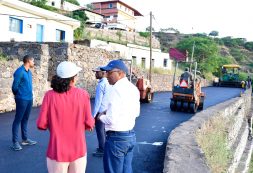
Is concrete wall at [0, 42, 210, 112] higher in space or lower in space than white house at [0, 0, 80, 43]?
lower

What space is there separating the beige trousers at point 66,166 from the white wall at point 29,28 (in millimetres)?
19856

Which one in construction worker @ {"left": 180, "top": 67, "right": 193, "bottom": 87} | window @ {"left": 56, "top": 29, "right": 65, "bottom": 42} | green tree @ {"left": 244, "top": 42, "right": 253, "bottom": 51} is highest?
green tree @ {"left": 244, "top": 42, "right": 253, "bottom": 51}

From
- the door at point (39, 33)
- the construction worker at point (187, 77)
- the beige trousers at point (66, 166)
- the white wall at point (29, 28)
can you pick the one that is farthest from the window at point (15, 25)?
the beige trousers at point (66, 166)

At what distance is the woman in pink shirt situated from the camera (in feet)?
10.9

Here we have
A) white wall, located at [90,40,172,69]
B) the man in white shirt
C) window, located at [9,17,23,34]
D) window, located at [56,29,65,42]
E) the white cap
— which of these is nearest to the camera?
the white cap

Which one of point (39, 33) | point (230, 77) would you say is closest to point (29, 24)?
point (39, 33)

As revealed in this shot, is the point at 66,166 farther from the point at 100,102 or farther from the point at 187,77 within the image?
the point at 187,77

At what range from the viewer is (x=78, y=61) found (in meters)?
17.0

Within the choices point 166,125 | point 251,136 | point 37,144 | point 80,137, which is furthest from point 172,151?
point 251,136

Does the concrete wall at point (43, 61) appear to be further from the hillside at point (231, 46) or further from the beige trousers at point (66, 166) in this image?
the hillside at point (231, 46)

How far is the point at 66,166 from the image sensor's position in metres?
3.39

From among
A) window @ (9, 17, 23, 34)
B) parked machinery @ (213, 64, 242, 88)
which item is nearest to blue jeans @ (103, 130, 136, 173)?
window @ (9, 17, 23, 34)

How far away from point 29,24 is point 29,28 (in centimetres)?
29

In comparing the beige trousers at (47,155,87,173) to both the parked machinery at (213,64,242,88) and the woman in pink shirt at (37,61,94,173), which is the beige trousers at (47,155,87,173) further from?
the parked machinery at (213,64,242,88)
